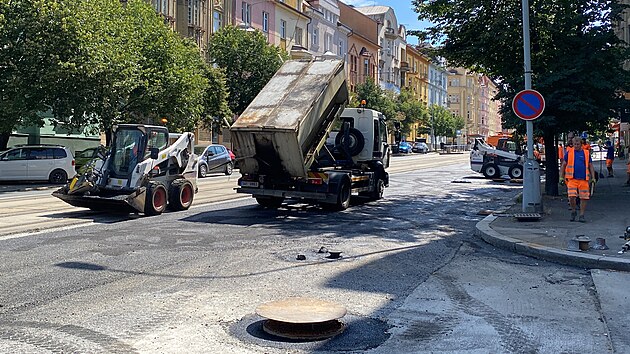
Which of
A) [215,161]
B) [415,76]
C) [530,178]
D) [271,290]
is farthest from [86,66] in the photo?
[415,76]

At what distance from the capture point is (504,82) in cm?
1738

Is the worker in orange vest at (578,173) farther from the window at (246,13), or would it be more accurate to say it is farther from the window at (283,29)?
the window at (283,29)

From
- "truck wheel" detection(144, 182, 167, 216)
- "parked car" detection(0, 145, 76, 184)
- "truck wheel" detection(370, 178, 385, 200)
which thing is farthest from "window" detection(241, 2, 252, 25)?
"truck wheel" detection(144, 182, 167, 216)

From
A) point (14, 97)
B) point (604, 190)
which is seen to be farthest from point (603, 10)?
point (14, 97)

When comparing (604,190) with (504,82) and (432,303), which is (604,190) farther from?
(432,303)

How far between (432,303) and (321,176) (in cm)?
802

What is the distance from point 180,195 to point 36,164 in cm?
1219

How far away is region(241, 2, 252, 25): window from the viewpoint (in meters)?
46.7

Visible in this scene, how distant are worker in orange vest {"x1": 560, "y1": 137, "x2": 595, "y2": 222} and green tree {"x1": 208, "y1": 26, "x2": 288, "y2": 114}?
1080 inches

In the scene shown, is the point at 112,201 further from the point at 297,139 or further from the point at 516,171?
the point at 516,171

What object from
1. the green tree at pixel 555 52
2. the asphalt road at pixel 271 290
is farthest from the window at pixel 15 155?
the green tree at pixel 555 52

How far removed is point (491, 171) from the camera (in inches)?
1163

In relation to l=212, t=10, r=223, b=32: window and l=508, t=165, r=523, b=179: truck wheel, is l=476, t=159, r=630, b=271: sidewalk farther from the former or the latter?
l=212, t=10, r=223, b=32: window

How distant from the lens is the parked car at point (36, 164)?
24.0m
